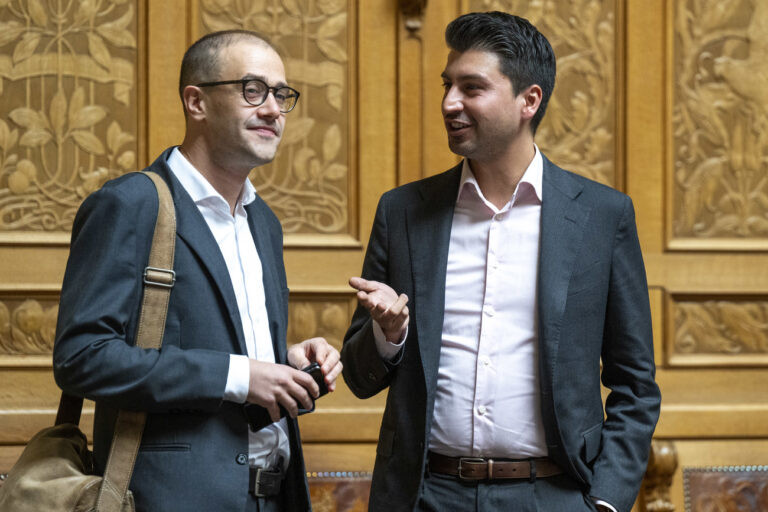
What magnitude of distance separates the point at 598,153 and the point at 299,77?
1.21 m

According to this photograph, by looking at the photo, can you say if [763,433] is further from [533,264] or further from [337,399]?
[533,264]

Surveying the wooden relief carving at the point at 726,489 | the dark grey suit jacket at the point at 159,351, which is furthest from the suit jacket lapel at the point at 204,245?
the wooden relief carving at the point at 726,489

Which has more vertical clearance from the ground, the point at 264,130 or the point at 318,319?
the point at 264,130

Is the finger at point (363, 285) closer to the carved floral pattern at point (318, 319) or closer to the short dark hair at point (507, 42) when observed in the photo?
the short dark hair at point (507, 42)

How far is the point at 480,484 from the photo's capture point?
1.91 m

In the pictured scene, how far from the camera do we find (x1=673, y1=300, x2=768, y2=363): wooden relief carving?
11.9 ft

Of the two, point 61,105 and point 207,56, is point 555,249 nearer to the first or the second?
point 207,56

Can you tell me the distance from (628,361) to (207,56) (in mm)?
1134

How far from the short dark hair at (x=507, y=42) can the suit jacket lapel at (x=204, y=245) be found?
763mm

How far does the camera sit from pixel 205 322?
5.70ft

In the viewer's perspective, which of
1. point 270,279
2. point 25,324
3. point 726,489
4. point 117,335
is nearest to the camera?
point 117,335

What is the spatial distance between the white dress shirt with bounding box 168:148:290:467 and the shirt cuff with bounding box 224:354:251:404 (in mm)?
134

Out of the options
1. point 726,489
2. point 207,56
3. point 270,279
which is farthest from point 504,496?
point 726,489

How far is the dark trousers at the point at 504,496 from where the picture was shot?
189cm
